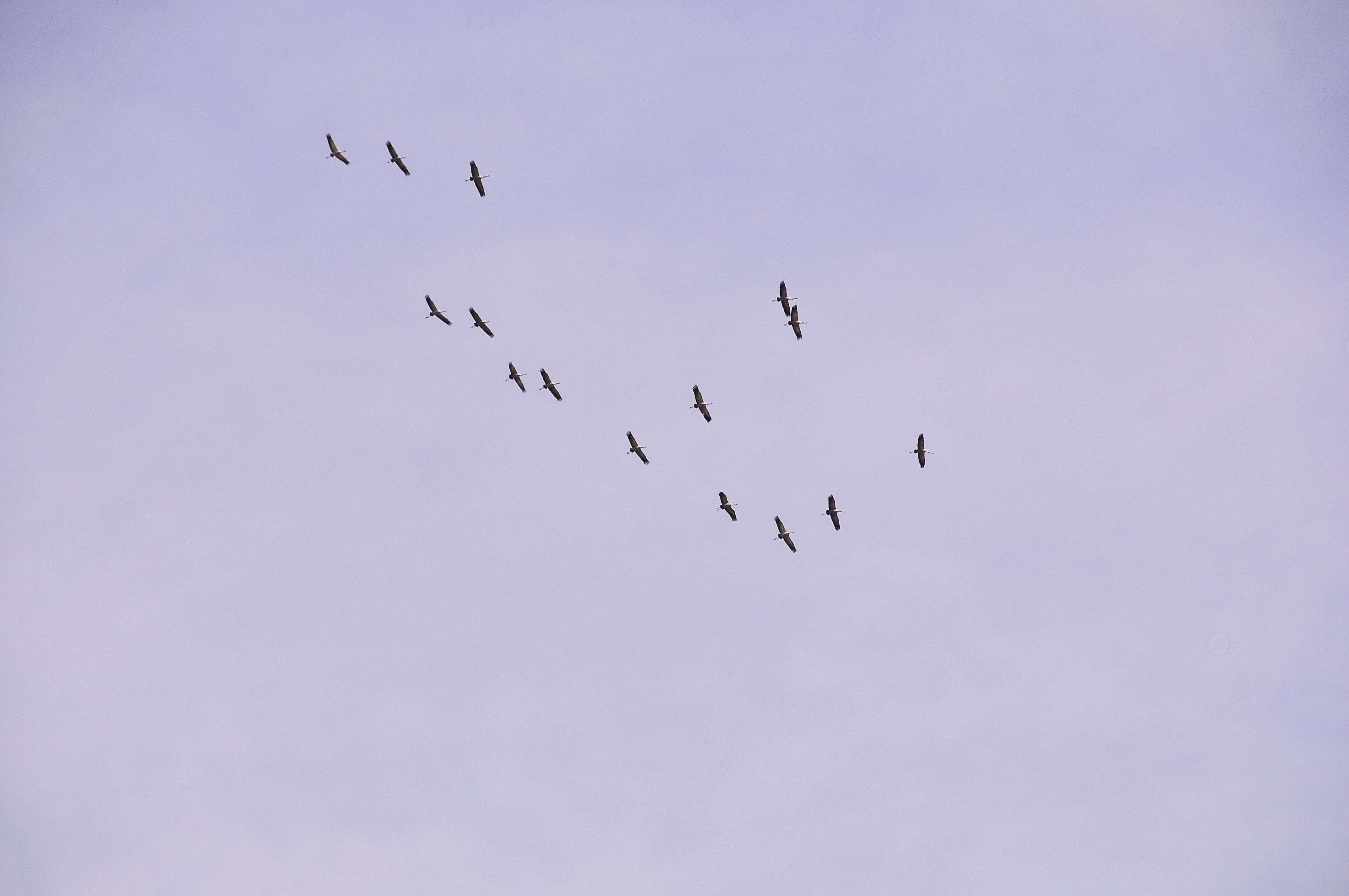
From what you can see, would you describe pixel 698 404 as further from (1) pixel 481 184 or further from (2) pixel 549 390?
(1) pixel 481 184

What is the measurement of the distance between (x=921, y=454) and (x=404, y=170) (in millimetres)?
56888

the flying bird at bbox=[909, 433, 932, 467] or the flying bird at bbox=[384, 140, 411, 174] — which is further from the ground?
the flying bird at bbox=[384, 140, 411, 174]

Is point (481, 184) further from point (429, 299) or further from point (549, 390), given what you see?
point (549, 390)

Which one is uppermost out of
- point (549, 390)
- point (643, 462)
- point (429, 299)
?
point (429, 299)

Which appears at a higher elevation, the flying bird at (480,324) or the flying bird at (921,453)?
the flying bird at (480,324)

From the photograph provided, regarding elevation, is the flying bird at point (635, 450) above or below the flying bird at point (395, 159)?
below

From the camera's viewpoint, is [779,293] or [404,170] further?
[404,170]

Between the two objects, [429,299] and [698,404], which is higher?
[429,299]

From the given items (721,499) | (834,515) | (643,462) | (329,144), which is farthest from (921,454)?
(329,144)

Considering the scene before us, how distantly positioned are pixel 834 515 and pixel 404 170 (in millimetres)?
53347

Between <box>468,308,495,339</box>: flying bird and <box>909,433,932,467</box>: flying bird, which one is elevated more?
<box>468,308,495,339</box>: flying bird

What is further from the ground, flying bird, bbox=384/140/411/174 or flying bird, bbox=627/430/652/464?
flying bird, bbox=384/140/411/174

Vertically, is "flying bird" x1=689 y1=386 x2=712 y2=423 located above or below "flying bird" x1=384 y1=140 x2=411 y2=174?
below

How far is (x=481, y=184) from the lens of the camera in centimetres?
10881
